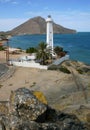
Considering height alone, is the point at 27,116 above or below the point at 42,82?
above

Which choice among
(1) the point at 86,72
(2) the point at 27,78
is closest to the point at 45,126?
(2) the point at 27,78

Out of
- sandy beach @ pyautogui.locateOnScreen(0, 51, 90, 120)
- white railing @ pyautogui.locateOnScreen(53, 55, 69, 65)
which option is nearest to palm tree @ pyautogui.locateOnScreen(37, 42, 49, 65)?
white railing @ pyautogui.locateOnScreen(53, 55, 69, 65)

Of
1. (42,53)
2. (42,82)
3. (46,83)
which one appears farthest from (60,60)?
(46,83)

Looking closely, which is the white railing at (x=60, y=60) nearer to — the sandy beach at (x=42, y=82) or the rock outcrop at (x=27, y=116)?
the sandy beach at (x=42, y=82)

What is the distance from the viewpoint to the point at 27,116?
8.84 meters

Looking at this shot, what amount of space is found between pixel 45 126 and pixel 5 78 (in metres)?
28.4

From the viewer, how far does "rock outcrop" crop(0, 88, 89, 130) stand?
8.48 meters

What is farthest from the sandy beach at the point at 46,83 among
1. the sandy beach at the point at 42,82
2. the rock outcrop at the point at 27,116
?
the rock outcrop at the point at 27,116

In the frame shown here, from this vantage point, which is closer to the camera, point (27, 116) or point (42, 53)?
point (27, 116)

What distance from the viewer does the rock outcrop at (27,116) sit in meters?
8.48

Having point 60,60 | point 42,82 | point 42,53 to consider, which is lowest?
point 42,82

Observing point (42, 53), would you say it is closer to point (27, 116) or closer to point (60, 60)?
point (60, 60)

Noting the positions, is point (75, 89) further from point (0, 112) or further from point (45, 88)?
point (0, 112)

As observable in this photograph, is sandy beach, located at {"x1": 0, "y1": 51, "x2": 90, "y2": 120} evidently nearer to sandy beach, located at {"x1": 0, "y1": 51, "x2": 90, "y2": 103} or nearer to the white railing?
sandy beach, located at {"x1": 0, "y1": 51, "x2": 90, "y2": 103}
